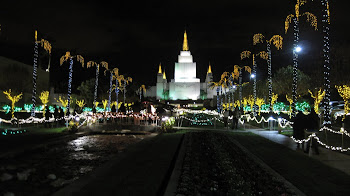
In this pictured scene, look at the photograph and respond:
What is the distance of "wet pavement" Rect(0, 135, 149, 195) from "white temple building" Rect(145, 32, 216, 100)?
123460mm

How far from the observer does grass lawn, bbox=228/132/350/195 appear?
22.7 feet

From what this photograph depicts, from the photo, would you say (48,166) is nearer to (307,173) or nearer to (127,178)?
(127,178)

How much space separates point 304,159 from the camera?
10.7m

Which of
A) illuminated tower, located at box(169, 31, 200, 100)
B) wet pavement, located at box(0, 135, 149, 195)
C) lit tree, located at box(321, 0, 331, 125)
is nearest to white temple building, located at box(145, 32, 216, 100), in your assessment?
illuminated tower, located at box(169, 31, 200, 100)

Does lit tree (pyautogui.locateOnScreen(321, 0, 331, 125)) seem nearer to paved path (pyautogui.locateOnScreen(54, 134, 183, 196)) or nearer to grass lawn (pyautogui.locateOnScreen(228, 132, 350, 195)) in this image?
grass lawn (pyautogui.locateOnScreen(228, 132, 350, 195))

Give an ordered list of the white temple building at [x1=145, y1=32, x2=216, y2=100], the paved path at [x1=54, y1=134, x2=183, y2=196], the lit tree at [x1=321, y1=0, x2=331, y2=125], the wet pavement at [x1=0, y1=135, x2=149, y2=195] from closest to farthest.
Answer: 1. the paved path at [x1=54, y1=134, x2=183, y2=196]
2. the wet pavement at [x1=0, y1=135, x2=149, y2=195]
3. the lit tree at [x1=321, y1=0, x2=331, y2=125]
4. the white temple building at [x1=145, y1=32, x2=216, y2=100]

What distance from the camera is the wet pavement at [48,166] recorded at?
7637 mm

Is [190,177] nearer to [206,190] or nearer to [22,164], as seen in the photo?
[206,190]

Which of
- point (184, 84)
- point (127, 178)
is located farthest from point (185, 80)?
point (127, 178)

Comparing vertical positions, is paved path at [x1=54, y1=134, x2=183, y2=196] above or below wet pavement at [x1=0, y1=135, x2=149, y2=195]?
above

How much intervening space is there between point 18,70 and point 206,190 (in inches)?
1741

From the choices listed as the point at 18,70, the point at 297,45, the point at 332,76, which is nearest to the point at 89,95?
the point at 18,70

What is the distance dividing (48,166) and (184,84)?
128 metres

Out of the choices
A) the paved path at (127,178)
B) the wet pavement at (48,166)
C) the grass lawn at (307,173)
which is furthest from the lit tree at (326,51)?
the wet pavement at (48,166)
